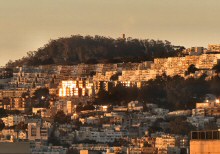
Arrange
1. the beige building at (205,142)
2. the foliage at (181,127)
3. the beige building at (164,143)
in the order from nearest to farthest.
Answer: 1. the beige building at (205,142)
2. the beige building at (164,143)
3. the foliage at (181,127)

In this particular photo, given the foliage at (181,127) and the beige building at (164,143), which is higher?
the foliage at (181,127)

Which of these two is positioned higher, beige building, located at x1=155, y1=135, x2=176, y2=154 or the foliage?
the foliage

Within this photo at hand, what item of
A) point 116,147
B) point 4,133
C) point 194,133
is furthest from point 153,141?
point 194,133

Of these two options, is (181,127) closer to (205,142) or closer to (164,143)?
(164,143)

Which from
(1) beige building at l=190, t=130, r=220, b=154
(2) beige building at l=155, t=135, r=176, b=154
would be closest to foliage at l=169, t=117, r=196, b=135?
(2) beige building at l=155, t=135, r=176, b=154

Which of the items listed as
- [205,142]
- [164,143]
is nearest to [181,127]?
[164,143]

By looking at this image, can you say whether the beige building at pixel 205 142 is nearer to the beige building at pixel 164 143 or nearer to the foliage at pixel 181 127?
the beige building at pixel 164 143

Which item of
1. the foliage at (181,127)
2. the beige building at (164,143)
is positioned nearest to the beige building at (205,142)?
the beige building at (164,143)

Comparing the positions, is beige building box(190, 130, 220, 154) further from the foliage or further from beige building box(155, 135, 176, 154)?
the foliage

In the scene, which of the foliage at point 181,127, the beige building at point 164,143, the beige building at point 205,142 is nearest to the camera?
the beige building at point 205,142

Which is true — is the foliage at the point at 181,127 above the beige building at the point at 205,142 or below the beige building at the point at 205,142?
above

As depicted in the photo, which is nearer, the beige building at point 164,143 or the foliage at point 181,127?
the beige building at point 164,143

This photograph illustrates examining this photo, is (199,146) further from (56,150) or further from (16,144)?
(56,150)
